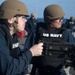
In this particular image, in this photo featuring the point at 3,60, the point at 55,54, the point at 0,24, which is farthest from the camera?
the point at 55,54

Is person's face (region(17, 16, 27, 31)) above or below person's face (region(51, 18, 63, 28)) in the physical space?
above

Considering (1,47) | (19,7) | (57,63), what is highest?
(19,7)

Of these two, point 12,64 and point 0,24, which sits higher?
point 0,24

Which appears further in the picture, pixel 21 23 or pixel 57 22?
pixel 57 22

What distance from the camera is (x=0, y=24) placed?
408 centimetres

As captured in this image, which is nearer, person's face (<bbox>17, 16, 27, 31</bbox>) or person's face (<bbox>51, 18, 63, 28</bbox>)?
person's face (<bbox>17, 16, 27, 31</bbox>)

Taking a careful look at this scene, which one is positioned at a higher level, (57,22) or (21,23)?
(21,23)

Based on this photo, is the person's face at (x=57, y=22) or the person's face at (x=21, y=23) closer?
the person's face at (x=21, y=23)

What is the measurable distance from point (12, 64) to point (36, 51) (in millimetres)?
342

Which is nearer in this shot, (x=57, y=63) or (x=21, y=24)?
(x=21, y=24)

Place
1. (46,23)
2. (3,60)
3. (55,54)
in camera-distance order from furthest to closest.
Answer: (46,23) → (55,54) → (3,60)

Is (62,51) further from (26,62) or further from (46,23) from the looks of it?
(46,23)

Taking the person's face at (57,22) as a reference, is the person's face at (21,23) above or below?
above

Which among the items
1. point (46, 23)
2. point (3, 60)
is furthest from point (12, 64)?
point (46, 23)
